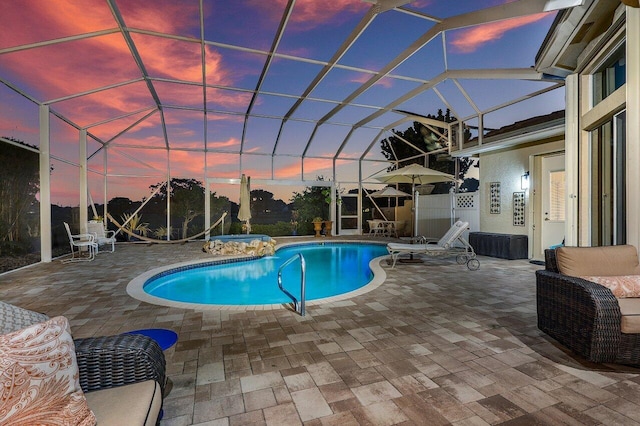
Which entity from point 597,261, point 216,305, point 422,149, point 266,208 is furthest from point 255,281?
point 422,149

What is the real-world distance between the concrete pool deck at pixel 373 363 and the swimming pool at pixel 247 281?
75cm

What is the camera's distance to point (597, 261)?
280 cm

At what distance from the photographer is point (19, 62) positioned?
18.4 ft

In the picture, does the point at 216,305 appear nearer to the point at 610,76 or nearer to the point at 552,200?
the point at 610,76

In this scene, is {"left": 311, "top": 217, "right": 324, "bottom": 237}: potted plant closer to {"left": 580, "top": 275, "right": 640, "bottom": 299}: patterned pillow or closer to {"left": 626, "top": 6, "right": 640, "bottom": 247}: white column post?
{"left": 626, "top": 6, "right": 640, "bottom": 247}: white column post

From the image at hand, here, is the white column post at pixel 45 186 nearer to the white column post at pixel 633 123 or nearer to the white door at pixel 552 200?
the white column post at pixel 633 123

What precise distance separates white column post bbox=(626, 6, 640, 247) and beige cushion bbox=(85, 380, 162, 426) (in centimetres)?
414

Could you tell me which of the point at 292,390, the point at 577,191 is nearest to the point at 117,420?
the point at 292,390

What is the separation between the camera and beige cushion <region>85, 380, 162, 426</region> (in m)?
1.17

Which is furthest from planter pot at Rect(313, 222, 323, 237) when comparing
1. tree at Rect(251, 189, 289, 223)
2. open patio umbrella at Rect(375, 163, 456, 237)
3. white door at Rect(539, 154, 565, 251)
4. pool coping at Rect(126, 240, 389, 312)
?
white door at Rect(539, 154, 565, 251)

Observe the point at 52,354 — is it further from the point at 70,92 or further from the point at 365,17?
the point at 70,92

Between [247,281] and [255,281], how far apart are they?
16 centimetres

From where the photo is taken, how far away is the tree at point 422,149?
1148 cm

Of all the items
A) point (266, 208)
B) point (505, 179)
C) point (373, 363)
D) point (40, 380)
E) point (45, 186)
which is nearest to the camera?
point (40, 380)
